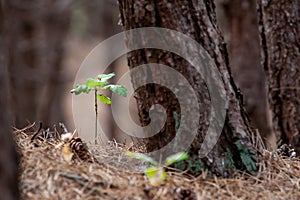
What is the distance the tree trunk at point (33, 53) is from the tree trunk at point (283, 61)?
5585 millimetres

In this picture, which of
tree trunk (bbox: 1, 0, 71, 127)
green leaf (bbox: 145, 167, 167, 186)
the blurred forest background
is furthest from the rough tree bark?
tree trunk (bbox: 1, 0, 71, 127)

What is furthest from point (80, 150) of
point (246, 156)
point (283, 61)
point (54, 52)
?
point (54, 52)

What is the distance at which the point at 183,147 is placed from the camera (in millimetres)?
2482

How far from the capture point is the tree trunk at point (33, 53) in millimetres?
9516

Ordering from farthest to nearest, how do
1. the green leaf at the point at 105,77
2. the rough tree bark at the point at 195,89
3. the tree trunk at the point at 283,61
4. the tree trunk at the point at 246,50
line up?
the tree trunk at the point at 246,50 < the tree trunk at the point at 283,61 < the green leaf at the point at 105,77 < the rough tree bark at the point at 195,89

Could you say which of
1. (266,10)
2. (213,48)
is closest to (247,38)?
(266,10)

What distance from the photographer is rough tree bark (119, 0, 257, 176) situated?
2.48 metres

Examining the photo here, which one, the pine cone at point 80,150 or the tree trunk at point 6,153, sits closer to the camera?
the tree trunk at point 6,153

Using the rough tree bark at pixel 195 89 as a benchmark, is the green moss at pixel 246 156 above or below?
below

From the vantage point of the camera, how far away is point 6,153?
1629 millimetres

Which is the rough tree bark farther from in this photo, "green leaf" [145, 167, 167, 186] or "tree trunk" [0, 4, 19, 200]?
"tree trunk" [0, 4, 19, 200]

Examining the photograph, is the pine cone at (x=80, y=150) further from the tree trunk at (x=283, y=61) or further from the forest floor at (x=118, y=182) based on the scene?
the tree trunk at (x=283, y=61)

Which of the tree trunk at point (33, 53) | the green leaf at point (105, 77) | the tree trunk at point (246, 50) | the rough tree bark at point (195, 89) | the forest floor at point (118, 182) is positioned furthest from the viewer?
the tree trunk at point (33, 53)

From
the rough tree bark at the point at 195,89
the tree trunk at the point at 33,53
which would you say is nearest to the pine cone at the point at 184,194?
the rough tree bark at the point at 195,89
